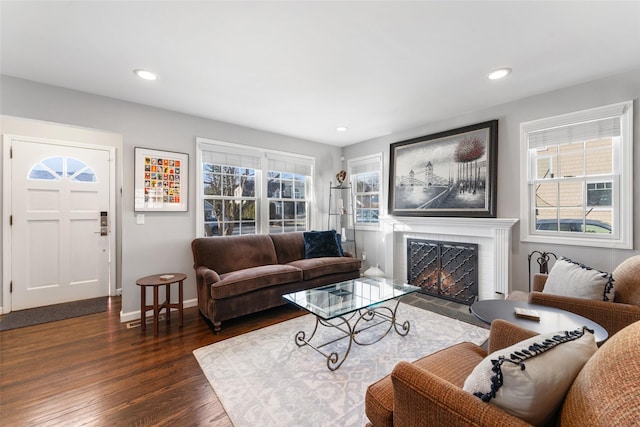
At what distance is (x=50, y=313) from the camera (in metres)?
3.18

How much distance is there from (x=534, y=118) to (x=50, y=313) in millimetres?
6098

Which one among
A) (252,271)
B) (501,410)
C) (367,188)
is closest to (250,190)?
(252,271)

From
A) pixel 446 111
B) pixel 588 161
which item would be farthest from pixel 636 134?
pixel 446 111

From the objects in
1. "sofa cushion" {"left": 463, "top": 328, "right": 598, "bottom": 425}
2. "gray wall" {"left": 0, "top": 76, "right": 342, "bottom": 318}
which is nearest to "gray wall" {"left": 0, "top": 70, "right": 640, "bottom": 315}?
"gray wall" {"left": 0, "top": 76, "right": 342, "bottom": 318}

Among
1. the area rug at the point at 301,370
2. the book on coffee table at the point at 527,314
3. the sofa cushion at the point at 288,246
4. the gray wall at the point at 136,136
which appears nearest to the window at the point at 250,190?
the gray wall at the point at 136,136

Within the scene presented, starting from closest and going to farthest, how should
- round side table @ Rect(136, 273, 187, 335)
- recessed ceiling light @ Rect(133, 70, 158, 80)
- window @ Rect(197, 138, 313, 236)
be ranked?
1. recessed ceiling light @ Rect(133, 70, 158, 80)
2. round side table @ Rect(136, 273, 187, 335)
3. window @ Rect(197, 138, 313, 236)

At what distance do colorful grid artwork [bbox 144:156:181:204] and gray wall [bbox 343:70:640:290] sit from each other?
11.4 ft

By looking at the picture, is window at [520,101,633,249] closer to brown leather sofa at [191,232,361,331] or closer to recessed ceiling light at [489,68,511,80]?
recessed ceiling light at [489,68,511,80]

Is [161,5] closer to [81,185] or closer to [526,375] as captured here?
[526,375]

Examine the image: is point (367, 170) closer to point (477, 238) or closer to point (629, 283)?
point (477, 238)

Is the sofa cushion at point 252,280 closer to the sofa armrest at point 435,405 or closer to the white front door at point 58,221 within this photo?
the sofa armrest at point 435,405

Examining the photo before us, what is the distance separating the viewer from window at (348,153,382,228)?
475 centimetres

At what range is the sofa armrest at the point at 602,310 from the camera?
163cm

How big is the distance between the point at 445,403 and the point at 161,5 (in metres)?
2.52
